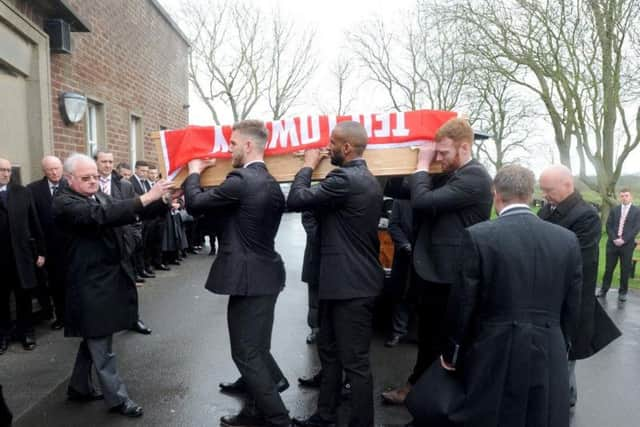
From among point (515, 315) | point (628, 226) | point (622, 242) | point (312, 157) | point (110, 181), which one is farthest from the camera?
point (628, 226)

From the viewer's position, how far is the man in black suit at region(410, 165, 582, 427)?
8.14ft

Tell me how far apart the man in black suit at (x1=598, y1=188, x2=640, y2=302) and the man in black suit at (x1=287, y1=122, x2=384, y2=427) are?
271 inches

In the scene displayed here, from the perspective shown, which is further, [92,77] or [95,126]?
[95,126]

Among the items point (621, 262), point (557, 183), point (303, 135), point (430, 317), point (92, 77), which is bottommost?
point (621, 262)

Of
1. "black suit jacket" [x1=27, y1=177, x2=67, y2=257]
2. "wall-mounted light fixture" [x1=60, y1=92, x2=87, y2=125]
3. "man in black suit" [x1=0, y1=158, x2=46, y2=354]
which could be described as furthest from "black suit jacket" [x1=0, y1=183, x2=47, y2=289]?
"wall-mounted light fixture" [x1=60, y1=92, x2=87, y2=125]

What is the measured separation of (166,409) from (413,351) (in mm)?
2576

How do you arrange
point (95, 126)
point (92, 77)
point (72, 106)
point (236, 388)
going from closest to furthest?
point (236, 388)
point (72, 106)
point (92, 77)
point (95, 126)

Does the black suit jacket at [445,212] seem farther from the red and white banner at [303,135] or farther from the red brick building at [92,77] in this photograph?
the red brick building at [92,77]

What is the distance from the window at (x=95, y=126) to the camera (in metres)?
9.17

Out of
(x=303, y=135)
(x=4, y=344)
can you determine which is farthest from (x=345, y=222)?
(x=4, y=344)

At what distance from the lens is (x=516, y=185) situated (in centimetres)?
263

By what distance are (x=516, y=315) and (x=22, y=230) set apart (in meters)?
4.90

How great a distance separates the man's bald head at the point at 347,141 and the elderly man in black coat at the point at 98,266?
1.25 meters

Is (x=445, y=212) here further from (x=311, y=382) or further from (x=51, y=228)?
(x=51, y=228)
